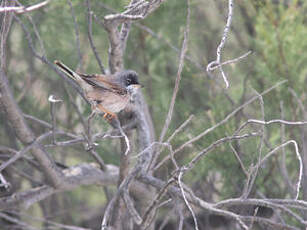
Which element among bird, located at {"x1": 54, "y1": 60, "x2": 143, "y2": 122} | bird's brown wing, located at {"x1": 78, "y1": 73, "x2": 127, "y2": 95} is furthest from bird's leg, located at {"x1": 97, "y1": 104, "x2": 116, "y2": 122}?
bird's brown wing, located at {"x1": 78, "y1": 73, "x2": 127, "y2": 95}

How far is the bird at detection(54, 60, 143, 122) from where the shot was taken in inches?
142

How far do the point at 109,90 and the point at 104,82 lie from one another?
0.32 ft

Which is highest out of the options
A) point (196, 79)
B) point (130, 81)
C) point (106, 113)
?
point (130, 81)

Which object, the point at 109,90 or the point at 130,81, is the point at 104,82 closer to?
the point at 109,90

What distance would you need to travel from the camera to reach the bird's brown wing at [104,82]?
359 cm

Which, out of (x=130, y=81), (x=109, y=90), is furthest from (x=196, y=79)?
(x=109, y=90)

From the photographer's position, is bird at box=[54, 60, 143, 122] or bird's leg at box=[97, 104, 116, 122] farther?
bird's leg at box=[97, 104, 116, 122]

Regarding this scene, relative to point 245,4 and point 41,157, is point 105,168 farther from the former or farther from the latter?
point 245,4

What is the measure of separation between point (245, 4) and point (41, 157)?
3.10 meters

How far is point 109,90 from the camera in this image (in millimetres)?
3793

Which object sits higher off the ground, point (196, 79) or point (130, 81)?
point (130, 81)

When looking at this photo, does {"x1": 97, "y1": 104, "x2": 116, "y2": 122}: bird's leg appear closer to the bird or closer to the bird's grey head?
the bird

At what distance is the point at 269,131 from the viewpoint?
14.4ft

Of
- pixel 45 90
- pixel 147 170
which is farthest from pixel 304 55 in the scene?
pixel 45 90
